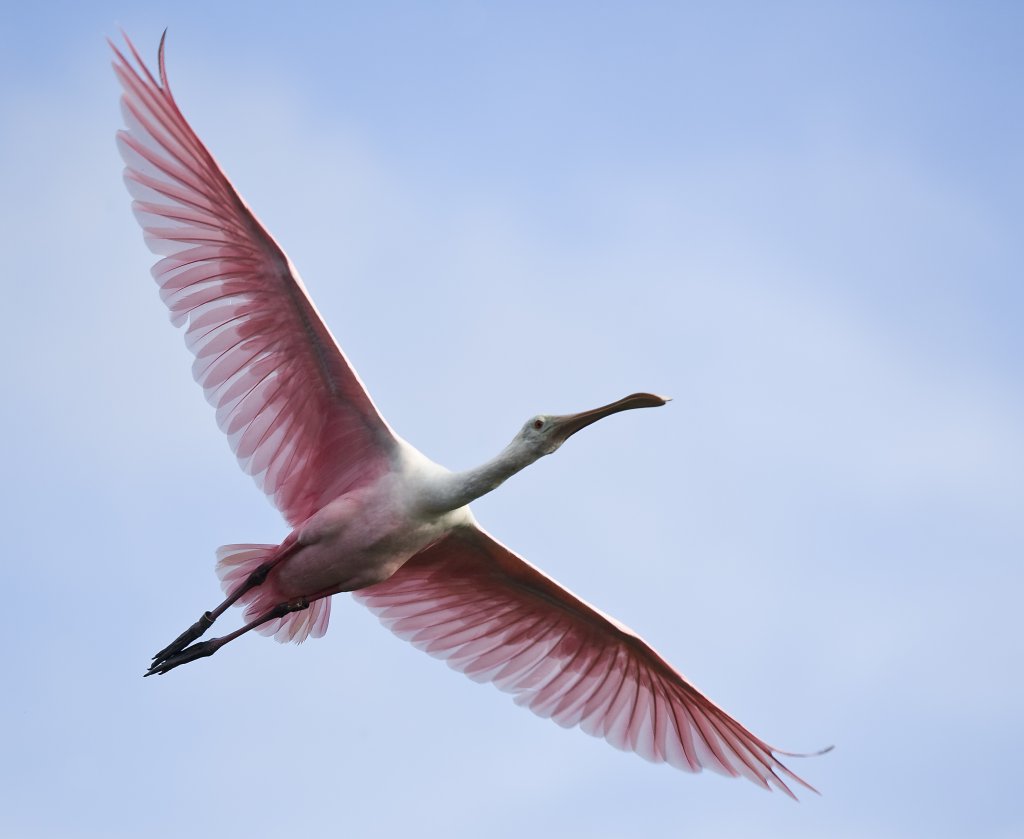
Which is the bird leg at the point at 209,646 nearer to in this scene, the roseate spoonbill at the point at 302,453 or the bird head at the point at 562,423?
the roseate spoonbill at the point at 302,453

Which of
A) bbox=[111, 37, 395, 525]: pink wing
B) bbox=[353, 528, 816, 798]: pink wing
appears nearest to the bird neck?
bbox=[111, 37, 395, 525]: pink wing

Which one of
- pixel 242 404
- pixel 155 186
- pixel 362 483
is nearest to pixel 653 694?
pixel 362 483

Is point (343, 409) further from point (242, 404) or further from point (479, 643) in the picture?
point (479, 643)

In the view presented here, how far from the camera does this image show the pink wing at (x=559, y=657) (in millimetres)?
15117

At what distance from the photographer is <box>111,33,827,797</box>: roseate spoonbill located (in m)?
13.3

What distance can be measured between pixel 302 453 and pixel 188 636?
65.5 inches

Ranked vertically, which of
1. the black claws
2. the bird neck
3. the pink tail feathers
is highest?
the bird neck

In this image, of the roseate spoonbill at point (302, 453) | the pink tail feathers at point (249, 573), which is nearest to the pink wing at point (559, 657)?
the roseate spoonbill at point (302, 453)

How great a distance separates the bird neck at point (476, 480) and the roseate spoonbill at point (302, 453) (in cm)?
1

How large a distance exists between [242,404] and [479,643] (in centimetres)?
317

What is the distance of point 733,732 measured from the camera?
49.8 feet

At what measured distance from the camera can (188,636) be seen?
13891 mm

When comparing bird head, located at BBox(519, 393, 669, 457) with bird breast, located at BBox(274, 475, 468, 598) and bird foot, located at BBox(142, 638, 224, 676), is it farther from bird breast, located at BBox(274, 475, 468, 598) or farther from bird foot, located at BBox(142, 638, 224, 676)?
bird foot, located at BBox(142, 638, 224, 676)

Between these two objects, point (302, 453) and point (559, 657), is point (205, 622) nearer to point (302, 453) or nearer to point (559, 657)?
point (302, 453)
